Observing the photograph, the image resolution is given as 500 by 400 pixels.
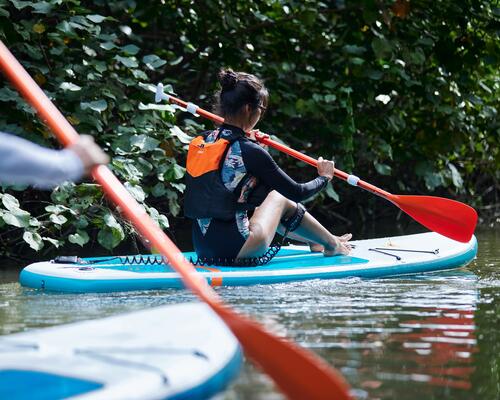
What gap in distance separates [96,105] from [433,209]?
220 cm

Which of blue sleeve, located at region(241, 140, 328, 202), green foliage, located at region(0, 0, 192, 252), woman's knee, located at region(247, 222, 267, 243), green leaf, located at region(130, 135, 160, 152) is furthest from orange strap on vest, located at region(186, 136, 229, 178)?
green leaf, located at region(130, 135, 160, 152)

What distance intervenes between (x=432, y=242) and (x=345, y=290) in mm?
1699

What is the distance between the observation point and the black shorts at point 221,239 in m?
5.42

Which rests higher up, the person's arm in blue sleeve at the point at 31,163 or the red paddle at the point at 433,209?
the person's arm in blue sleeve at the point at 31,163

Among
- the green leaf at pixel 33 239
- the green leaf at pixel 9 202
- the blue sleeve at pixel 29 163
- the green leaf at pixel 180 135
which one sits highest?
the blue sleeve at pixel 29 163

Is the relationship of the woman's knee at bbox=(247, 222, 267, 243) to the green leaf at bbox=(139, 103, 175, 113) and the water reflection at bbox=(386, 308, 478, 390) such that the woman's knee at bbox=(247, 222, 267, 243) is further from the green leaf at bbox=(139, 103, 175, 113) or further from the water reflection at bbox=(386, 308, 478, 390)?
the water reflection at bbox=(386, 308, 478, 390)

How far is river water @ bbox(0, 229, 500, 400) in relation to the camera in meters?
3.03

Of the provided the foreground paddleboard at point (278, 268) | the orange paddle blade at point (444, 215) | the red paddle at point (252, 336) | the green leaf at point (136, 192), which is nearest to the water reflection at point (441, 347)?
the red paddle at point (252, 336)

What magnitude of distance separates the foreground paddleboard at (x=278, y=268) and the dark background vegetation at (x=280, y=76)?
953 millimetres

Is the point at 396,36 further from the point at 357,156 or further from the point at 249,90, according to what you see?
the point at 249,90

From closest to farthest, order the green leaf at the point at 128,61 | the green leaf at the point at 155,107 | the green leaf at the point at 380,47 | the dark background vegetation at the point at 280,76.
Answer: the green leaf at the point at 155,107 → the green leaf at the point at 128,61 → the dark background vegetation at the point at 280,76 → the green leaf at the point at 380,47

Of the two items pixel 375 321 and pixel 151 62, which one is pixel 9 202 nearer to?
pixel 151 62

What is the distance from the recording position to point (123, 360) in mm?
2691

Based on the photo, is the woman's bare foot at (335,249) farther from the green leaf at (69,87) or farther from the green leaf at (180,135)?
the green leaf at (69,87)
